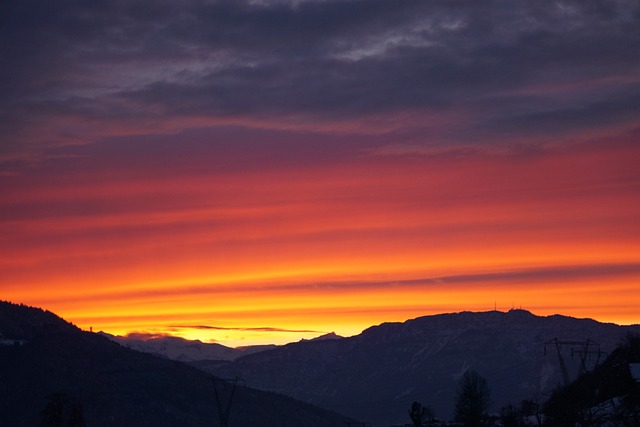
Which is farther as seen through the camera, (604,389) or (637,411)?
(604,389)

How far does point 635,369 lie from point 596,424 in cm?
2041

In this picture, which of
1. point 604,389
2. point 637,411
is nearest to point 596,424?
point 637,411

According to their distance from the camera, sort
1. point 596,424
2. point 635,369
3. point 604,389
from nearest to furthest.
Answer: point 596,424
point 635,369
point 604,389

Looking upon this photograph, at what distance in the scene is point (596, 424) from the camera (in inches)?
6570

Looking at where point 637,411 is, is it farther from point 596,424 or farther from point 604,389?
point 604,389

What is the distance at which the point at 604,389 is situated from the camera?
19962 centimetres

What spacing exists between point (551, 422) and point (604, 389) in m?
12.7

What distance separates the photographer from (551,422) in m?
194

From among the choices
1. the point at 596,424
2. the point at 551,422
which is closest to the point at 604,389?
the point at 551,422

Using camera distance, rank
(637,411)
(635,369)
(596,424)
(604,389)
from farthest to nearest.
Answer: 1. (604,389)
2. (635,369)
3. (596,424)
4. (637,411)

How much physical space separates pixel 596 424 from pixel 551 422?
27674 millimetres

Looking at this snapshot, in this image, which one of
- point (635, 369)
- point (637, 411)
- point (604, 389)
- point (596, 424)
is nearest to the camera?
point (637, 411)

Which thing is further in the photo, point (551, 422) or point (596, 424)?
point (551, 422)

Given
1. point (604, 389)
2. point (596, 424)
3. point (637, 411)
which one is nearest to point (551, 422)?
point (604, 389)
